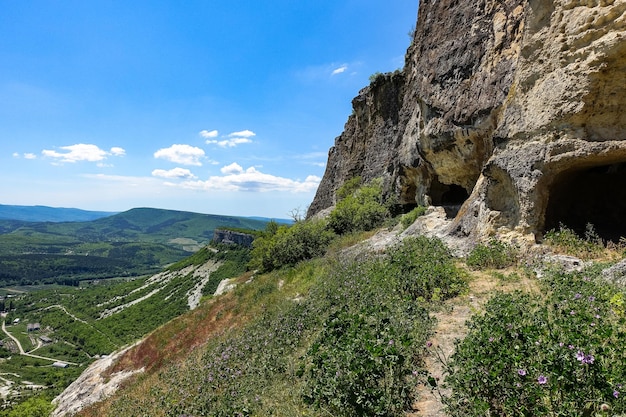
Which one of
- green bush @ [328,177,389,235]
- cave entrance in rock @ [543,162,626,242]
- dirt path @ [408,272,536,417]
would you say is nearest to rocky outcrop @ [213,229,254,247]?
green bush @ [328,177,389,235]

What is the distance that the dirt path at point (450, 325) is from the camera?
4.62m

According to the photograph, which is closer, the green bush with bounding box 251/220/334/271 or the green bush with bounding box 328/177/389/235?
the green bush with bounding box 251/220/334/271

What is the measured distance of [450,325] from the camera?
6859 millimetres

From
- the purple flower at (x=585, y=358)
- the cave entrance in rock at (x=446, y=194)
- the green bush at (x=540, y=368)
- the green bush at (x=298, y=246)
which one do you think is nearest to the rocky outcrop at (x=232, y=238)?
the green bush at (x=298, y=246)

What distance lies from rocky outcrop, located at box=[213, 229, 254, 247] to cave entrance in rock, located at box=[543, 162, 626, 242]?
328 ft

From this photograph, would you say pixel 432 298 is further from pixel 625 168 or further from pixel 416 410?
pixel 625 168

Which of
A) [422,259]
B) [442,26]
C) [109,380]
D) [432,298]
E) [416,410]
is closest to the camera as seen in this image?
[416,410]

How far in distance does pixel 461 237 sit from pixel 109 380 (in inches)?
884

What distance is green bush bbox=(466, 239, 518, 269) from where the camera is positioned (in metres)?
10.5

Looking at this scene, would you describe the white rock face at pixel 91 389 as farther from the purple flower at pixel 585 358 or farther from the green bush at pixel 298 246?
the purple flower at pixel 585 358

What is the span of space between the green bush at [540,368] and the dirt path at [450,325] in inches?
15.8

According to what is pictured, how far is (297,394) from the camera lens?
218 inches

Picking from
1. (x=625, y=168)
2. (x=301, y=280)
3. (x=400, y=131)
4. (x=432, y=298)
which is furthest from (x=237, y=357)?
(x=400, y=131)

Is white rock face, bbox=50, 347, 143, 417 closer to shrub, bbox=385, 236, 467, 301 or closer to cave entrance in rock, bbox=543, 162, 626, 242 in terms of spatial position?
shrub, bbox=385, 236, 467, 301
